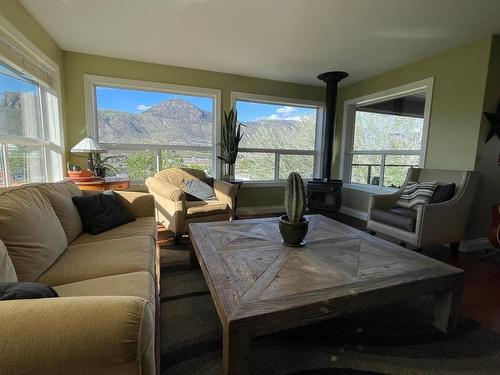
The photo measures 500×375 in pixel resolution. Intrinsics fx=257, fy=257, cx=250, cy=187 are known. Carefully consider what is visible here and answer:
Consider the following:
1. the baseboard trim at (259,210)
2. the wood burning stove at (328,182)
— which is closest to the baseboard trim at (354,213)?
the wood burning stove at (328,182)

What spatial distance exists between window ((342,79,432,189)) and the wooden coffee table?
2.28m

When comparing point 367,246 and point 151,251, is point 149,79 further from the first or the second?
point 367,246

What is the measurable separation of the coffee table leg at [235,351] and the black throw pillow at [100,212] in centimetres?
142

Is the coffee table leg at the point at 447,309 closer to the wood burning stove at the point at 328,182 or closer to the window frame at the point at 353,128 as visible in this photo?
the window frame at the point at 353,128

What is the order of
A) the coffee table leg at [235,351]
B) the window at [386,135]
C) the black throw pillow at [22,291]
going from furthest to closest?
the window at [386,135]
the coffee table leg at [235,351]
the black throw pillow at [22,291]

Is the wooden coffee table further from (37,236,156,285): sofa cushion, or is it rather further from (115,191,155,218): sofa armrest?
(115,191,155,218): sofa armrest

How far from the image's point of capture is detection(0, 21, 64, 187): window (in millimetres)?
2033

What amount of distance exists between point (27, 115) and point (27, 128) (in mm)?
121

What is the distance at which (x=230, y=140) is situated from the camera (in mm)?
3791

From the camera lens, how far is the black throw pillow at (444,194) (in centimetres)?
261

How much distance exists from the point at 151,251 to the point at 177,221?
99 centimetres

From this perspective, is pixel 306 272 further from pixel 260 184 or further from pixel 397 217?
pixel 260 184

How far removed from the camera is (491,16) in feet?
7.21

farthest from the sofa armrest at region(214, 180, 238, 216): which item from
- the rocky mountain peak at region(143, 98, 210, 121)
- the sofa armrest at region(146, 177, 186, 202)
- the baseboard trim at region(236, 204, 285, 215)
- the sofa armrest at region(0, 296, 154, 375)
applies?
the sofa armrest at region(0, 296, 154, 375)
